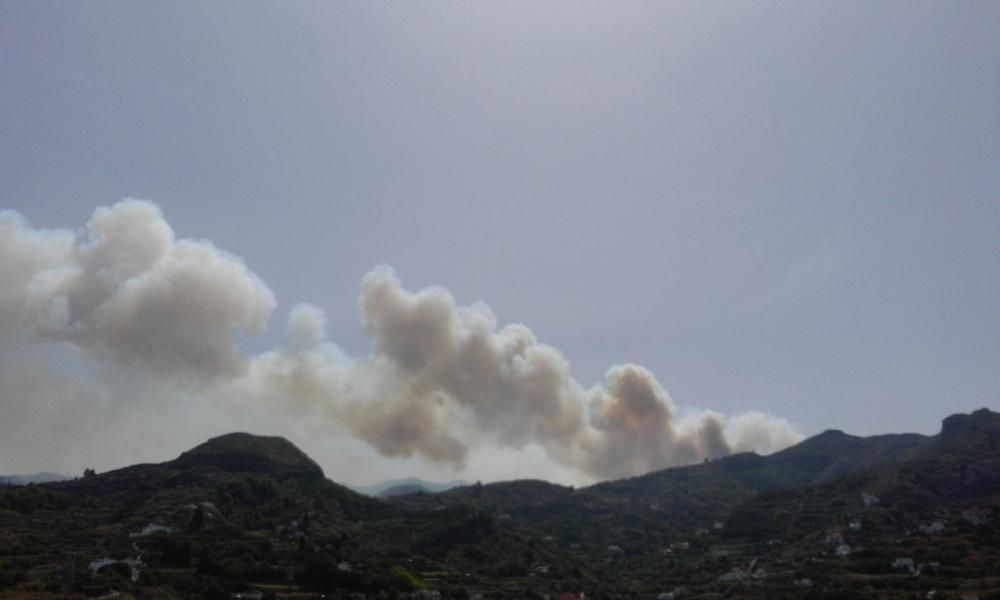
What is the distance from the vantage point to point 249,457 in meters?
177

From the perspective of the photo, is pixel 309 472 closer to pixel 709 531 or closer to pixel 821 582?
pixel 709 531

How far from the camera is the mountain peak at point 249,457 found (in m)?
172

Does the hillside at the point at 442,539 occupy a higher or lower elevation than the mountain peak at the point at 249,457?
lower

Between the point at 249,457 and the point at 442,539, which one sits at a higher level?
the point at 249,457

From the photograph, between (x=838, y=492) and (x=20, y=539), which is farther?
(x=838, y=492)

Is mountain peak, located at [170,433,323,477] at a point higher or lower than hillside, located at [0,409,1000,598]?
higher

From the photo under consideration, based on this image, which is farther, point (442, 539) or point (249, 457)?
point (249, 457)

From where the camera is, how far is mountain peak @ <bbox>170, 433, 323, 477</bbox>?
563 feet

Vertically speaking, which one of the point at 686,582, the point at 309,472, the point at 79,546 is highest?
the point at 309,472

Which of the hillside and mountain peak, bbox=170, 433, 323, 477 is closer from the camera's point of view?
the hillside

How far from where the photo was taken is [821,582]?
106 m

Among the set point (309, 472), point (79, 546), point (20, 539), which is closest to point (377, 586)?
point (79, 546)

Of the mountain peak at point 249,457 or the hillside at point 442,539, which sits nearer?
the hillside at point 442,539

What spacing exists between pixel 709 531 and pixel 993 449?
7402 centimetres
